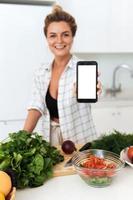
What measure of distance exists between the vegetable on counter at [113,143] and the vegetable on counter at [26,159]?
232 mm

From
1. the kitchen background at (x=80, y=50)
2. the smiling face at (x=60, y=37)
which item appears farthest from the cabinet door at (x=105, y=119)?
the smiling face at (x=60, y=37)

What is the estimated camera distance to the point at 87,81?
4.52 feet

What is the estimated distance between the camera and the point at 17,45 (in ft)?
7.29

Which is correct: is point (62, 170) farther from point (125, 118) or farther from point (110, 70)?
point (110, 70)

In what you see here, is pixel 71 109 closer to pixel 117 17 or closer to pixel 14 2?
pixel 14 2

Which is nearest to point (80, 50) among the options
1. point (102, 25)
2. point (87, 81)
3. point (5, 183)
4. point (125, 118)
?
point (102, 25)

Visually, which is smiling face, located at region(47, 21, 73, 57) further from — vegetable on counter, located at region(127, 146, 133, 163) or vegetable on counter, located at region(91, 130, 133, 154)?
vegetable on counter, located at region(127, 146, 133, 163)

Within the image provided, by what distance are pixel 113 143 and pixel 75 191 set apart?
33cm

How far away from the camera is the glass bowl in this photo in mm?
1088

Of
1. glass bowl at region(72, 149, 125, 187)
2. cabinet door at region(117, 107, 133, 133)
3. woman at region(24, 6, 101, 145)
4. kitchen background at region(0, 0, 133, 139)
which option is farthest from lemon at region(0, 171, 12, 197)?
cabinet door at region(117, 107, 133, 133)

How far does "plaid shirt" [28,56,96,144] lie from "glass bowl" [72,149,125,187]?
0.46 metres

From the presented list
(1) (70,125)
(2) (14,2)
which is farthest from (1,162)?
(2) (14,2)

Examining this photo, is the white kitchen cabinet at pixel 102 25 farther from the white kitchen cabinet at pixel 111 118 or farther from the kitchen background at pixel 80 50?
the white kitchen cabinet at pixel 111 118

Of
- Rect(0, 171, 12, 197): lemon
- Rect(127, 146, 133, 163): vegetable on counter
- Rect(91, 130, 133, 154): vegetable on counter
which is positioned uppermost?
Rect(91, 130, 133, 154): vegetable on counter
